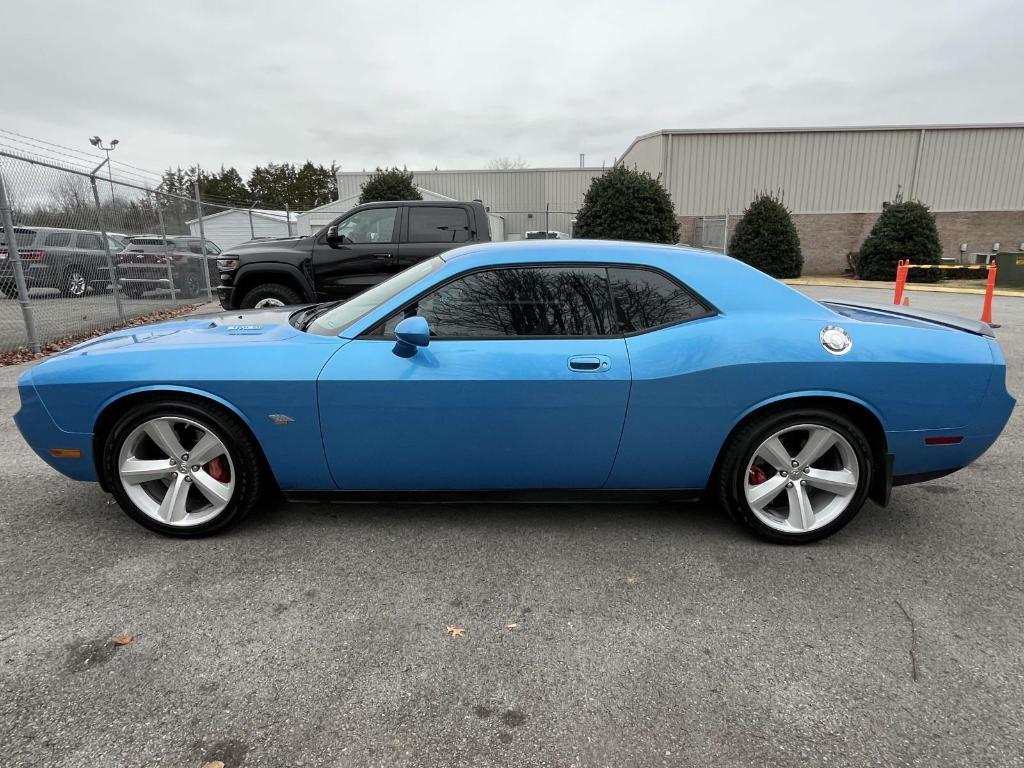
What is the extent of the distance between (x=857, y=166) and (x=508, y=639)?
3044cm

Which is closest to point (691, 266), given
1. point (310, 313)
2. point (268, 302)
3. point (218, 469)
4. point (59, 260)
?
point (310, 313)

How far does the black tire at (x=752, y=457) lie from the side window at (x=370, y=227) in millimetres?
6344

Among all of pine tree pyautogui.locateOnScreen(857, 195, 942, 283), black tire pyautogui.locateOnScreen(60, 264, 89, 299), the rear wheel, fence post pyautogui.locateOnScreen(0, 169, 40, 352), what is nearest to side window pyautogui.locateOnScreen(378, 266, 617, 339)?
fence post pyautogui.locateOnScreen(0, 169, 40, 352)

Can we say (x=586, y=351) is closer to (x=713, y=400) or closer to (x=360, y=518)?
(x=713, y=400)

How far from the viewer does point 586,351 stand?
113 inches

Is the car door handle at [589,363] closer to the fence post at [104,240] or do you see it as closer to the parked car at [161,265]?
the fence post at [104,240]

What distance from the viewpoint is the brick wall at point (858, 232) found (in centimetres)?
2670

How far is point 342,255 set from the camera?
8.16 m

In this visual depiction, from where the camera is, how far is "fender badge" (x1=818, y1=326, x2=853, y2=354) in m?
2.88

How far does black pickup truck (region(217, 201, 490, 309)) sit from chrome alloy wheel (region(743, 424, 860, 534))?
228 inches

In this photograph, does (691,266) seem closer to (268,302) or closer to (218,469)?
(218,469)

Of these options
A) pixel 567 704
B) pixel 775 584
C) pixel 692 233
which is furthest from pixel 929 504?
pixel 692 233

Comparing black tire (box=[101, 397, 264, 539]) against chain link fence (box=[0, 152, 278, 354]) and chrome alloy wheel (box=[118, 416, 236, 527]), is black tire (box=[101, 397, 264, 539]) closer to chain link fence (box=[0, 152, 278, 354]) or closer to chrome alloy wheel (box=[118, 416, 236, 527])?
chrome alloy wheel (box=[118, 416, 236, 527])

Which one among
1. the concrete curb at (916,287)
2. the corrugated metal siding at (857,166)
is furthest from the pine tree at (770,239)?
the corrugated metal siding at (857,166)
